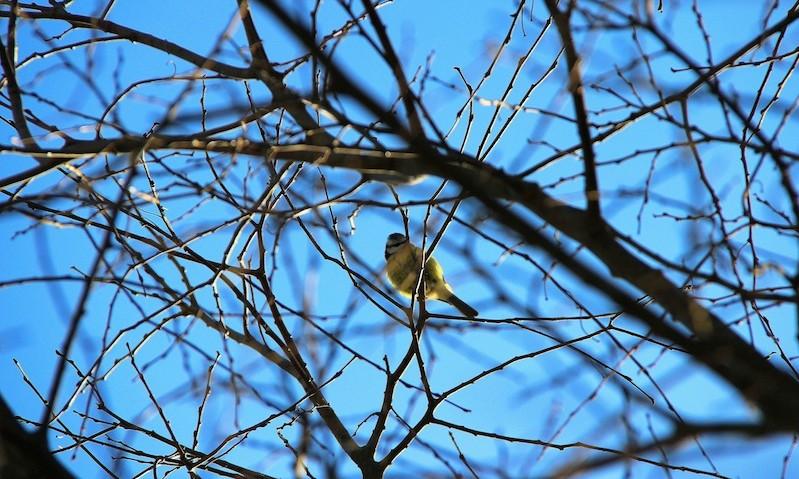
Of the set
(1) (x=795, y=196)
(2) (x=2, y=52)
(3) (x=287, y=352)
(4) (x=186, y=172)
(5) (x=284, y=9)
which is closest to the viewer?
(5) (x=284, y=9)

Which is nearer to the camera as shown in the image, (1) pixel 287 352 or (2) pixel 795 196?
(2) pixel 795 196

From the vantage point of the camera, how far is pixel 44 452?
4.73 ft

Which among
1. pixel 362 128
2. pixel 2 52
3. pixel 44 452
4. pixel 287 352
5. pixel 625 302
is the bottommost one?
pixel 44 452

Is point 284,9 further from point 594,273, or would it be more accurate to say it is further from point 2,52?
point 2,52

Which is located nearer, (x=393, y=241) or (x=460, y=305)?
(x=460, y=305)

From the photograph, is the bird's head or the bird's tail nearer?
the bird's tail

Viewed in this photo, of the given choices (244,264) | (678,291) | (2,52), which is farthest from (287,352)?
(678,291)

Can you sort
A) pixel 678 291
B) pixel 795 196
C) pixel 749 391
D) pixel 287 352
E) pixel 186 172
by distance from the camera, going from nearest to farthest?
pixel 749 391, pixel 678 291, pixel 795 196, pixel 186 172, pixel 287 352

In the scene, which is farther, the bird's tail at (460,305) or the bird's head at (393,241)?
the bird's head at (393,241)

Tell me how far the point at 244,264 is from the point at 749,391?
2371mm

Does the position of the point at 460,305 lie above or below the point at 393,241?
below

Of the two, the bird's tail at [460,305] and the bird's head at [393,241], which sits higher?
the bird's head at [393,241]

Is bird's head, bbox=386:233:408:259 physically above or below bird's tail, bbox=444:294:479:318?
above

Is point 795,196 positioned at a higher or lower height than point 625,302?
higher
